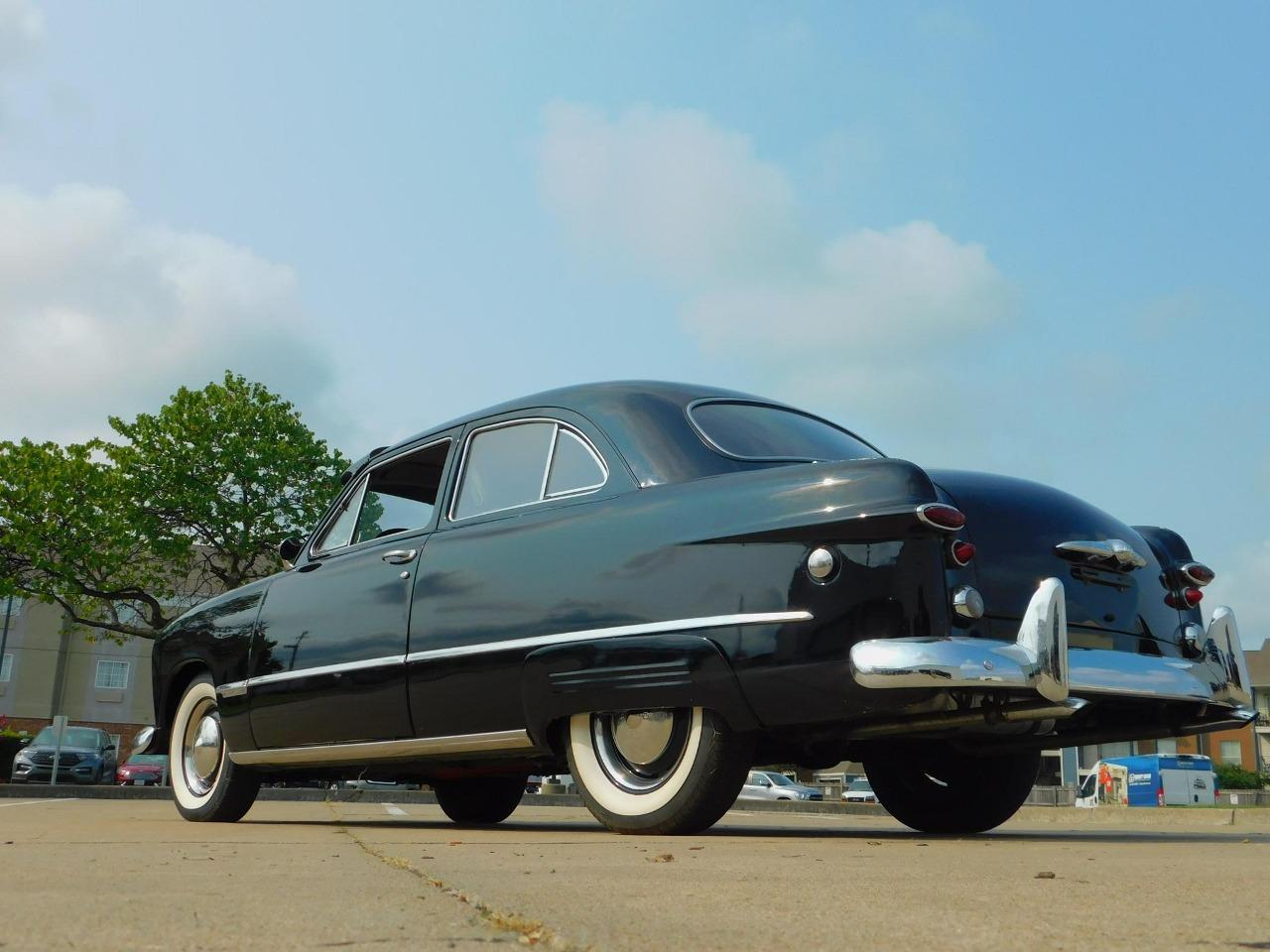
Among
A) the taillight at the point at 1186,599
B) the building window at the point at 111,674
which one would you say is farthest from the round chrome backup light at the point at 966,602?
the building window at the point at 111,674

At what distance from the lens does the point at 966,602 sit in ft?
14.0

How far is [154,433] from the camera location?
29.9m

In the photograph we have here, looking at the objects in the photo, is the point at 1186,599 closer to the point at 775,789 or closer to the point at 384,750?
the point at 384,750

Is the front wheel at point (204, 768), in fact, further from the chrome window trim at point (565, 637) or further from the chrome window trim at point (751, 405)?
the chrome window trim at point (751, 405)

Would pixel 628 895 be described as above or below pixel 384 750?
below

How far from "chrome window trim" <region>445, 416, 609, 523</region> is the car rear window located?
1.35ft

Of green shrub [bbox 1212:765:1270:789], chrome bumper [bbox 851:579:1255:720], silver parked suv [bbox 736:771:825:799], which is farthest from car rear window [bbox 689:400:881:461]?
green shrub [bbox 1212:765:1270:789]

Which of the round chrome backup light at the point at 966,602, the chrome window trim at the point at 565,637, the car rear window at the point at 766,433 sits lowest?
the chrome window trim at the point at 565,637

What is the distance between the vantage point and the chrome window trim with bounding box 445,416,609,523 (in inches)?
203

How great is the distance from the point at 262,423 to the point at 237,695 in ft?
82.4

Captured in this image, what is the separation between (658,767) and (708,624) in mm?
631

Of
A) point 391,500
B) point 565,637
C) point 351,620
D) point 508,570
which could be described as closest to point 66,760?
point 391,500

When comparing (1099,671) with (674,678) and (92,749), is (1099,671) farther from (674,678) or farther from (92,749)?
(92,749)

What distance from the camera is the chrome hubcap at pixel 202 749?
22.7ft
